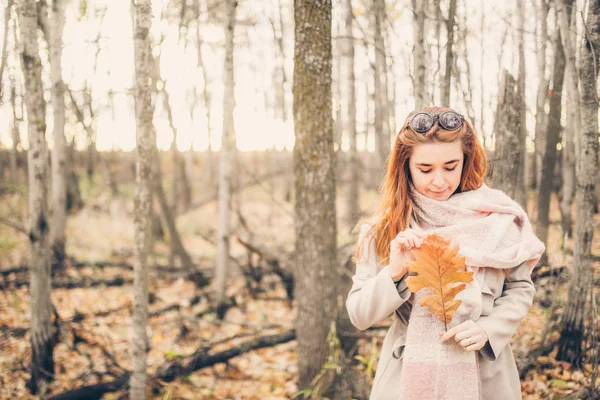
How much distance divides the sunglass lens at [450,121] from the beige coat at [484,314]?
562 millimetres

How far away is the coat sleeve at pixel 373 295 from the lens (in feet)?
4.68

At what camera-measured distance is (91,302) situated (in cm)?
627

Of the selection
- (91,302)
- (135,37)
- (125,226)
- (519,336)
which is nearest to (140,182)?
(135,37)

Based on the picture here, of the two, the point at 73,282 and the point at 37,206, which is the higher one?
the point at 37,206

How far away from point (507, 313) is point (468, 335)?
0.62 ft

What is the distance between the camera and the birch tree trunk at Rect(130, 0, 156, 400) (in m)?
2.80

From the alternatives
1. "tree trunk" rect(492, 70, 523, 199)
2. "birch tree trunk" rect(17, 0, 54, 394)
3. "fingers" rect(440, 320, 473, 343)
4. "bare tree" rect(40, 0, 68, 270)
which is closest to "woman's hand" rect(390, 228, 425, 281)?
"fingers" rect(440, 320, 473, 343)

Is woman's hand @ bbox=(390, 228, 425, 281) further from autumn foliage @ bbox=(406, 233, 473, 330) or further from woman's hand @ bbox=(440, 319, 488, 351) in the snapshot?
woman's hand @ bbox=(440, 319, 488, 351)

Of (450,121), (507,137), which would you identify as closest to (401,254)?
(450,121)

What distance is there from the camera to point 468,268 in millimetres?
1447

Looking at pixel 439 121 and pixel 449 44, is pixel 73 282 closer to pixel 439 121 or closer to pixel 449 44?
pixel 449 44

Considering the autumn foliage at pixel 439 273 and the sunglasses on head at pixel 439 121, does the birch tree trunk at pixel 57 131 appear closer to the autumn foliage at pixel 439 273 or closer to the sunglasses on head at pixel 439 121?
the sunglasses on head at pixel 439 121

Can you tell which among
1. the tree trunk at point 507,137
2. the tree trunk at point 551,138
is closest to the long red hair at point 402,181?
the tree trunk at point 507,137

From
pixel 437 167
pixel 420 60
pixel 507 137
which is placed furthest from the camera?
pixel 420 60
